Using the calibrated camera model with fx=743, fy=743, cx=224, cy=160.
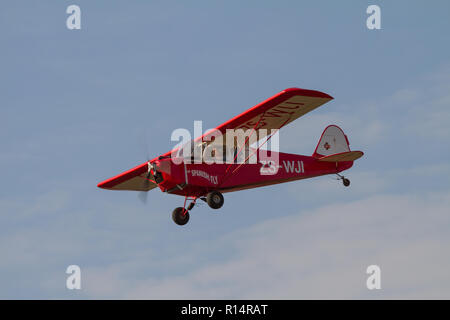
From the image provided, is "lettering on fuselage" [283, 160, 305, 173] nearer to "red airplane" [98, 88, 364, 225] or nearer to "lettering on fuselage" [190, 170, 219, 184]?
"red airplane" [98, 88, 364, 225]

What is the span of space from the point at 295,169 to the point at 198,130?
392cm

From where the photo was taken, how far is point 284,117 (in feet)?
71.1

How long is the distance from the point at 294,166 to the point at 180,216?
4471mm

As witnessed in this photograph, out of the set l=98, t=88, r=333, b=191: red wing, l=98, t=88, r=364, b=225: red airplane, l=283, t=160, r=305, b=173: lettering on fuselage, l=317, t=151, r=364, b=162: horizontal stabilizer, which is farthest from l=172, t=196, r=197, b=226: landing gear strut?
l=317, t=151, r=364, b=162: horizontal stabilizer

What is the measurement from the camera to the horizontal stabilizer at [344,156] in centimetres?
2420

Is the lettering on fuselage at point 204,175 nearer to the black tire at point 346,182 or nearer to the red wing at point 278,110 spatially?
the red wing at point 278,110

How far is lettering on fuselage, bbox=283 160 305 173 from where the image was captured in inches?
947

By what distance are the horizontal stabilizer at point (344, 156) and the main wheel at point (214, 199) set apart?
5.10 metres

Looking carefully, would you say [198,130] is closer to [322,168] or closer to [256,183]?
[256,183]

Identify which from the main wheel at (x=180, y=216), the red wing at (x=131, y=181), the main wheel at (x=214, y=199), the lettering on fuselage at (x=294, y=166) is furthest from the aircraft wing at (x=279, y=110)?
the red wing at (x=131, y=181)

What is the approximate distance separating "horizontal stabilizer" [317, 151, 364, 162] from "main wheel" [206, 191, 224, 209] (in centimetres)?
510
